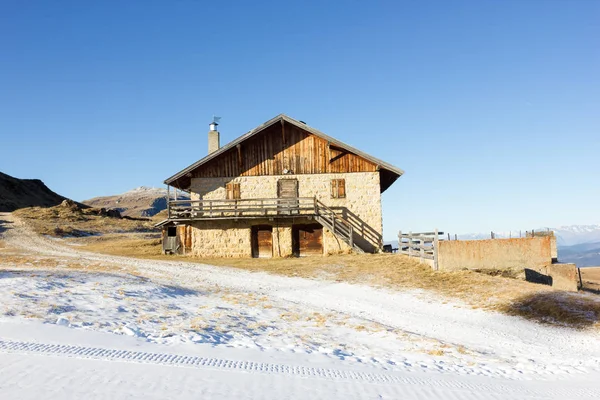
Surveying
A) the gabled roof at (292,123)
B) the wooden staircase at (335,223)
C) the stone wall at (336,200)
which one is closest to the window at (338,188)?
the stone wall at (336,200)

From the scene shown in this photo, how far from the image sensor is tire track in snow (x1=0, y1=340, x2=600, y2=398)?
21.9ft

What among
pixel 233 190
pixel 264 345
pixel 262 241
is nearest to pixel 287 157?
pixel 233 190

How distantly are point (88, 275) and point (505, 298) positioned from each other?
14.1m

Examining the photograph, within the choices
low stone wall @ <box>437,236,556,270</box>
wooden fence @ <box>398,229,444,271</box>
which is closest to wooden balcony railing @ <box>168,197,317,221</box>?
wooden fence @ <box>398,229,444,271</box>

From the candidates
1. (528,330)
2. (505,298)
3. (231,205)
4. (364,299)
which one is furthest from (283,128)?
(528,330)

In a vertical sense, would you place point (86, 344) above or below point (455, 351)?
above

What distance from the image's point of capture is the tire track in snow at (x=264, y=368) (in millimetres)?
6676

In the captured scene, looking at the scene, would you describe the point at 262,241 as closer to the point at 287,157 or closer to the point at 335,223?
the point at 335,223

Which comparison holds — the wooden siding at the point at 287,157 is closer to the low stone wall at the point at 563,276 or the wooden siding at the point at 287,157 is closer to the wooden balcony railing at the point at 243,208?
the wooden balcony railing at the point at 243,208

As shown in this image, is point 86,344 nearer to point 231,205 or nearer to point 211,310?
point 211,310

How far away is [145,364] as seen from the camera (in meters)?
6.45

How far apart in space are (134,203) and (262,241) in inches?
5612

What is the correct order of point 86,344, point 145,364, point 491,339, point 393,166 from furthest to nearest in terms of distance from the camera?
point 393,166 < point 491,339 < point 86,344 < point 145,364

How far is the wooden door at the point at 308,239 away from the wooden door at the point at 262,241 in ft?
5.15
